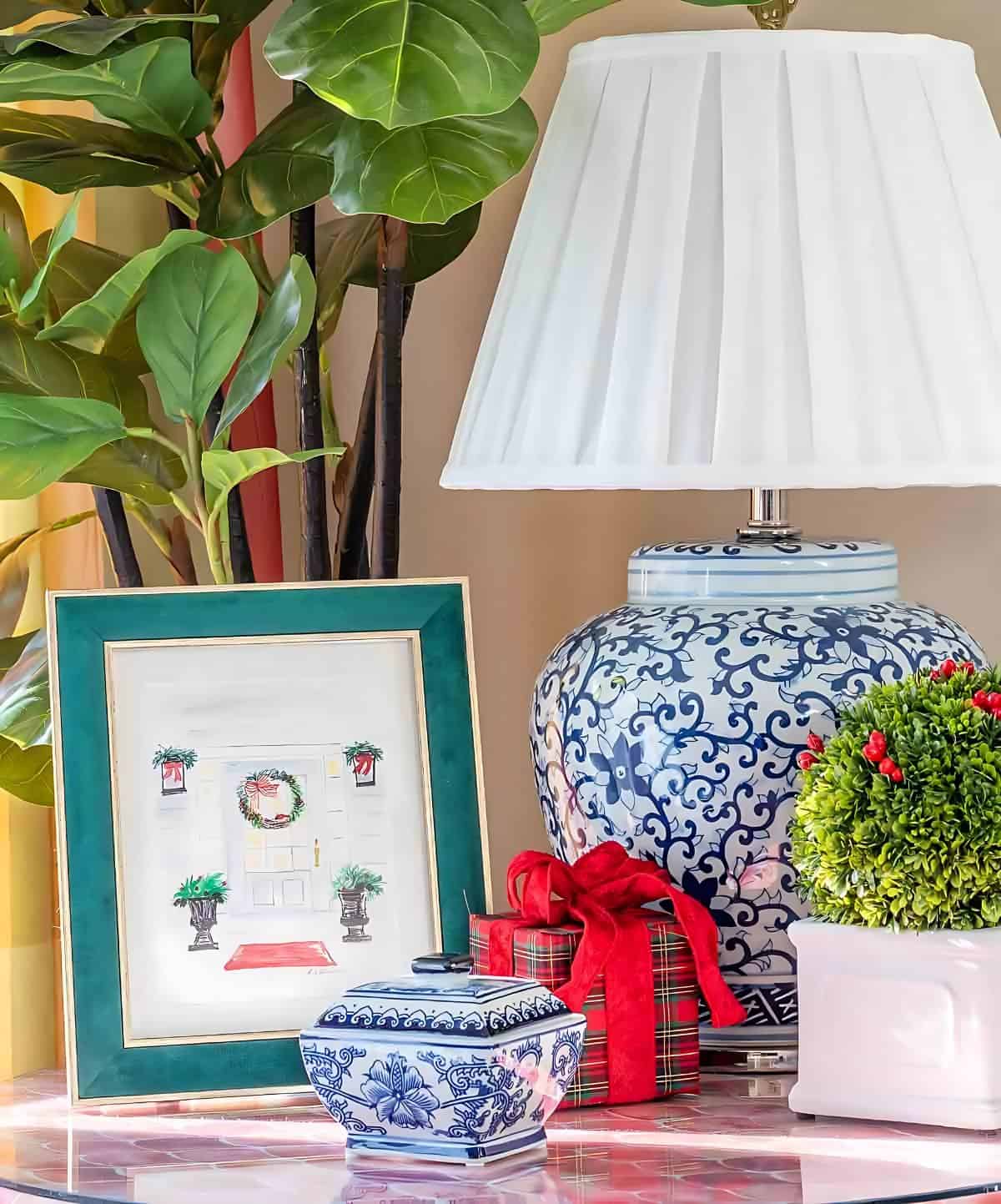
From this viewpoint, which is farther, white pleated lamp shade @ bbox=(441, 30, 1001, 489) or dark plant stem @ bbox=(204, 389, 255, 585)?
dark plant stem @ bbox=(204, 389, 255, 585)

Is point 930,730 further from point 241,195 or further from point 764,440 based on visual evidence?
point 241,195

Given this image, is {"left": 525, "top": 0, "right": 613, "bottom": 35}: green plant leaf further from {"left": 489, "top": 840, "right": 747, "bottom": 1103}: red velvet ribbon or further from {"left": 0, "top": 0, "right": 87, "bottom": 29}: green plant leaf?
{"left": 489, "top": 840, "right": 747, "bottom": 1103}: red velvet ribbon

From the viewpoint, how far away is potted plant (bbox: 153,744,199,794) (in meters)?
0.98

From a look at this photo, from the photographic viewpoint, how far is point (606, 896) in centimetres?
94

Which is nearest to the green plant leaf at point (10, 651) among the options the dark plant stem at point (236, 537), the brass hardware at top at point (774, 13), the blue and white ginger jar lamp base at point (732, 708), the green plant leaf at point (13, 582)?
the green plant leaf at point (13, 582)

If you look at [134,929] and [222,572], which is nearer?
[134,929]

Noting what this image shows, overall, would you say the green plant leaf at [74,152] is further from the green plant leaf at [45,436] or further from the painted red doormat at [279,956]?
the painted red doormat at [279,956]

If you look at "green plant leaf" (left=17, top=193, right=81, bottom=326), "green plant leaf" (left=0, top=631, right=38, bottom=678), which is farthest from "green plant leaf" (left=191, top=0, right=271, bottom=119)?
"green plant leaf" (left=0, top=631, right=38, bottom=678)

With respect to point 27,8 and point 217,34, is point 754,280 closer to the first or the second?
point 217,34

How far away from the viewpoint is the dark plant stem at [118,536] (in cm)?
109

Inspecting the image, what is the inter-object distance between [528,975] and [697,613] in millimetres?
232

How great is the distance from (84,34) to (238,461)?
9.6 inches

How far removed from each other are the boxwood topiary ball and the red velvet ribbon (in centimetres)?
9

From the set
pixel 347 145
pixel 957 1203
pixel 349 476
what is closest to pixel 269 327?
pixel 347 145
